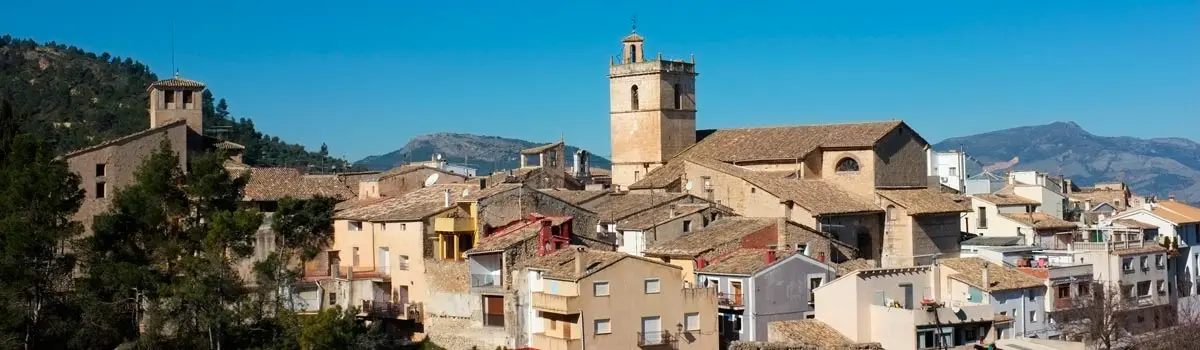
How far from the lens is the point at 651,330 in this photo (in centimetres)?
3603

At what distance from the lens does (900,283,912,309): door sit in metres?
37.7

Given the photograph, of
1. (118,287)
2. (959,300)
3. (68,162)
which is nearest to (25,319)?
(118,287)

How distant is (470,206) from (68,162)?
12778mm

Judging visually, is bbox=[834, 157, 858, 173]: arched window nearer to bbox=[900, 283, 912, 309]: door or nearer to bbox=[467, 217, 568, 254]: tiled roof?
bbox=[900, 283, 912, 309]: door

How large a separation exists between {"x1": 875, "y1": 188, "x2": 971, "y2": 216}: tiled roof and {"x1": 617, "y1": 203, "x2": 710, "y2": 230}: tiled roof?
731 cm

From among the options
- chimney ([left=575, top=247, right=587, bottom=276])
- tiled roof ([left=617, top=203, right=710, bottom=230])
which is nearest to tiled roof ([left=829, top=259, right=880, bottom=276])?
tiled roof ([left=617, top=203, right=710, bottom=230])

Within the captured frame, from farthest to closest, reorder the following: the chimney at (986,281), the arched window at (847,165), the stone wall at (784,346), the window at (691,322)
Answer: the arched window at (847,165) → the chimney at (986,281) → the window at (691,322) → the stone wall at (784,346)

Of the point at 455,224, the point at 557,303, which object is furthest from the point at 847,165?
the point at 557,303

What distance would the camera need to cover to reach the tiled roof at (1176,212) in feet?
167

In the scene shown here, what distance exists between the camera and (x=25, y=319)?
36.7 metres

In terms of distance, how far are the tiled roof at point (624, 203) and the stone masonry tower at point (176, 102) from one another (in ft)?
45.9

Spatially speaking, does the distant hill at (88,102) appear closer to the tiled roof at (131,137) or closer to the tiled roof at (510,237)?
the tiled roof at (131,137)

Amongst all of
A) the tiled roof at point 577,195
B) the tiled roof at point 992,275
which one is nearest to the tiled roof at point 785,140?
the tiled roof at point 577,195

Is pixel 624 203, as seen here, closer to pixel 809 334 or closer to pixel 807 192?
pixel 807 192
